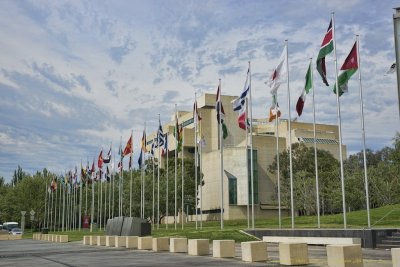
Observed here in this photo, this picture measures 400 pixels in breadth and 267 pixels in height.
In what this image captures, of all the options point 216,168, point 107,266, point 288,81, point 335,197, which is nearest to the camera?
point 107,266

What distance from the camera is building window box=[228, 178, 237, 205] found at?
87.4m

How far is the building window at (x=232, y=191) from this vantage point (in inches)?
3442

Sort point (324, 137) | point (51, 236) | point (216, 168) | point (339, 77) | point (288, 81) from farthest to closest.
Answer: point (324, 137), point (216, 168), point (51, 236), point (288, 81), point (339, 77)

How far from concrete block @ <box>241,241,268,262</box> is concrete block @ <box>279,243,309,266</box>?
1523mm

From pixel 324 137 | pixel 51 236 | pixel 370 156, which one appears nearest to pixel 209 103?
pixel 324 137

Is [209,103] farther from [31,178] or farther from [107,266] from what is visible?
[107,266]

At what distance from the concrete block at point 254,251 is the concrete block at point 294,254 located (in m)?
1.52

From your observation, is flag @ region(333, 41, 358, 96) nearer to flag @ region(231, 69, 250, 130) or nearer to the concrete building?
flag @ region(231, 69, 250, 130)

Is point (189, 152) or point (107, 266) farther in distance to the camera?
point (189, 152)

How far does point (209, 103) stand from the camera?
342 ft

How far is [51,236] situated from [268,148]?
166 feet

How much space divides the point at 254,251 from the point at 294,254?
1977 mm

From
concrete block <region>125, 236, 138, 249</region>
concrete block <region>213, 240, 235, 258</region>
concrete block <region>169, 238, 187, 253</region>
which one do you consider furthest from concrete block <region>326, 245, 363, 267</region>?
concrete block <region>125, 236, 138, 249</region>

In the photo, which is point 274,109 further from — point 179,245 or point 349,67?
point 179,245
